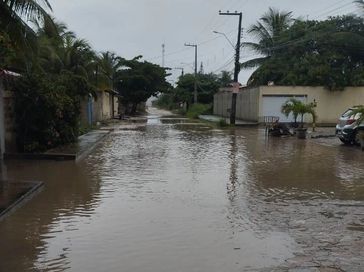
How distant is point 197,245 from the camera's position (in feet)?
22.5

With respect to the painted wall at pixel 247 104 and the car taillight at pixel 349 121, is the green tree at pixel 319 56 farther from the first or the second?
the car taillight at pixel 349 121

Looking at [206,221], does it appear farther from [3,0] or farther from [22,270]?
[3,0]

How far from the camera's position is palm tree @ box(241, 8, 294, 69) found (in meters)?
46.0

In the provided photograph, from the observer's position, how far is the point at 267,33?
46.8 m

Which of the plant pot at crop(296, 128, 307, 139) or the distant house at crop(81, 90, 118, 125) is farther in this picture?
the distant house at crop(81, 90, 118, 125)

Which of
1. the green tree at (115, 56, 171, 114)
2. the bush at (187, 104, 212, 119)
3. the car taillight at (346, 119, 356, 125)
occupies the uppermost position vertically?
the green tree at (115, 56, 171, 114)

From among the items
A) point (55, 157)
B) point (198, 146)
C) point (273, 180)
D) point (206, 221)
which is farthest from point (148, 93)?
point (206, 221)

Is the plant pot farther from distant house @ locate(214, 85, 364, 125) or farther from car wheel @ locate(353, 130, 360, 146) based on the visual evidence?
distant house @ locate(214, 85, 364, 125)

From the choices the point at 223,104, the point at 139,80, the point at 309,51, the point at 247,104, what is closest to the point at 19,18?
the point at 247,104

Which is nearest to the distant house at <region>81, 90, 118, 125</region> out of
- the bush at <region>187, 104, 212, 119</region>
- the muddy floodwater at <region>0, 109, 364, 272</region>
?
the bush at <region>187, 104, 212, 119</region>

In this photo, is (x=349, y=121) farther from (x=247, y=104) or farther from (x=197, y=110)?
(x=197, y=110)

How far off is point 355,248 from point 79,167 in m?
9.62

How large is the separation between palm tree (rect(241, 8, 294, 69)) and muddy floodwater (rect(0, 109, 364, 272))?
31318 millimetres

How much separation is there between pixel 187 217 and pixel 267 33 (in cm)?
4058
